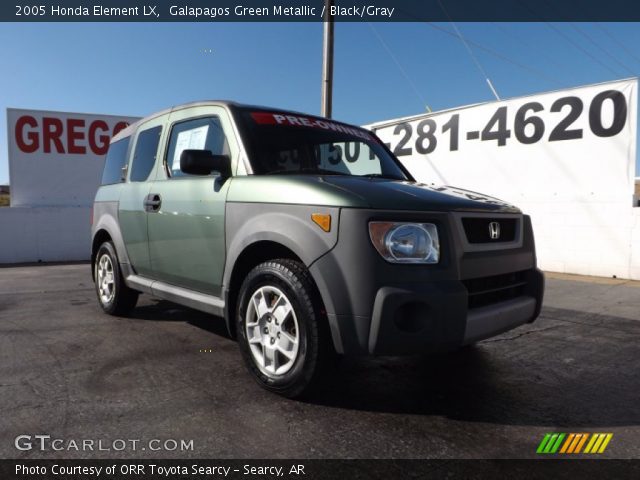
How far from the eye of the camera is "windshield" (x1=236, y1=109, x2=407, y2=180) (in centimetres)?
A: 325

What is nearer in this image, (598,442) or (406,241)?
(598,442)

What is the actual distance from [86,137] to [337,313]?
43.5ft

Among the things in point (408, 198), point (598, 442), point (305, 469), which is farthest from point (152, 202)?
point (598, 442)

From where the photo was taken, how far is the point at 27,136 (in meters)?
12.8

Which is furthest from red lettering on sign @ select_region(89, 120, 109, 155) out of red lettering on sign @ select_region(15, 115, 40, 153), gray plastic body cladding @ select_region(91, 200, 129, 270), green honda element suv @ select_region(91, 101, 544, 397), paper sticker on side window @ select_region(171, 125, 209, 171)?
paper sticker on side window @ select_region(171, 125, 209, 171)

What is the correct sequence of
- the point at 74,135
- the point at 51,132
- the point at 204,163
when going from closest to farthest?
the point at 204,163 < the point at 51,132 < the point at 74,135

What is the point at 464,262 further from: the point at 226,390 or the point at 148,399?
the point at 148,399

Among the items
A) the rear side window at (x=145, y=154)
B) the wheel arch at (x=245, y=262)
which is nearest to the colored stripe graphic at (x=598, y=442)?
the wheel arch at (x=245, y=262)

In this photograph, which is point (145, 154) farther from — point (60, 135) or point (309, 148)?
point (60, 135)

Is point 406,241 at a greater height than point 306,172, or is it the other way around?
point 306,172

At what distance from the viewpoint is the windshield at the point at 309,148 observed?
128 inches

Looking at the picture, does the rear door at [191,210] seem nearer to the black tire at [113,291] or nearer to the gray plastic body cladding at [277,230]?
the gray plastic body cladding at [277,230]

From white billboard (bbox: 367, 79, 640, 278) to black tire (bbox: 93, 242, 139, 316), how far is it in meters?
7.84

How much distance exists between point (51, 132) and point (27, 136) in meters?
0.59
